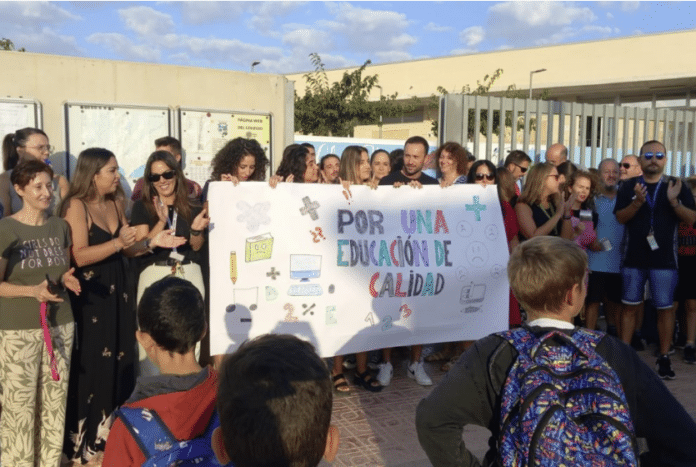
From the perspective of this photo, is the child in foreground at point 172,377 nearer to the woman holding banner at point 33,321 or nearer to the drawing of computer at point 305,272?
the woman holding banner at point 33,321

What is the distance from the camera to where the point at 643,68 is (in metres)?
38.0

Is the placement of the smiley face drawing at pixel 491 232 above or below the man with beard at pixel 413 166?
below

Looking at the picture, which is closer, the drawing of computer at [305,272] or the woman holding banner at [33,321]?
the woman holding banner at [33,321]

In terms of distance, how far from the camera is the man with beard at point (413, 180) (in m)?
5.99

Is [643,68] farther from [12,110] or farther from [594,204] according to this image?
[12,110]

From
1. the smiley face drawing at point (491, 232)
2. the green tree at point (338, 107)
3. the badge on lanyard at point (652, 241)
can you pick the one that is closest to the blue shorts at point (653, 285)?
the badge on lanyard at point (652, 241)

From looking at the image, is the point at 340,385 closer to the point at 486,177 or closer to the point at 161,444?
the point at 486,177

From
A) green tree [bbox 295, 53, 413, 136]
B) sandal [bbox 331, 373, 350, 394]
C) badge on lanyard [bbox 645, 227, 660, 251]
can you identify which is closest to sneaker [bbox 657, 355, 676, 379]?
badge on lanyard [bbox 645, 227, 660, 251]

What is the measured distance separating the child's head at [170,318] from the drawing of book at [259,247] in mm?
2636

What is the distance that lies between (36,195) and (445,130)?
18.6ft

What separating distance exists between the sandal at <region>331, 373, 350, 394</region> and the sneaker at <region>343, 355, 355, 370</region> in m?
0.77

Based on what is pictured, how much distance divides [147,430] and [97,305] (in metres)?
2.65

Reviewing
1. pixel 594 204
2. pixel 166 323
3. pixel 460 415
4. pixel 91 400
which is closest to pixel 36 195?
pixel 91 400

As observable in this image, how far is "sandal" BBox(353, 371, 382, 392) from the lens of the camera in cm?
582
